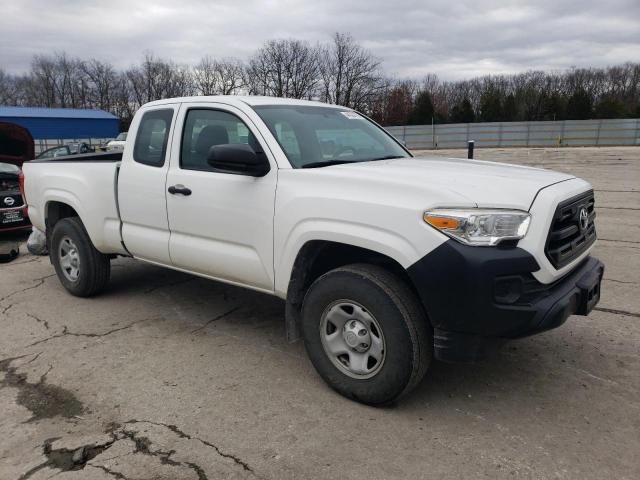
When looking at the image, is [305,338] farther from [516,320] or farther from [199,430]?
[516,320]

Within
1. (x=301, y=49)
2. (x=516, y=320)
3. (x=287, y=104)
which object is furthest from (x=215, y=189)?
(x=301, y=49)

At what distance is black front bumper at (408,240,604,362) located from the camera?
2652 millimetres

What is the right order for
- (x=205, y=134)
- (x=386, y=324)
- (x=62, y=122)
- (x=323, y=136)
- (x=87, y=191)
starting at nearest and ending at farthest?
(x=386, y=324) → (x=323, y=136) → (x=205, y=134) → (x=87, y=191) → (x=62, y=122)

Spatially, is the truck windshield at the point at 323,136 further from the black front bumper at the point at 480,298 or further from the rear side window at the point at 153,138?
the black front bumper at the point at 480,298

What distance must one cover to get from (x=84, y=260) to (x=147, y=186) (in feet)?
4.48

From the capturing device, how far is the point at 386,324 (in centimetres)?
296

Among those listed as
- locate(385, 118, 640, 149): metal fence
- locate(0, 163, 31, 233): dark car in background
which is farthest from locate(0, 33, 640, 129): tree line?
locate(0, 163, 31, 233): dark car in background

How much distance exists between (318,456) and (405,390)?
64 centimetres

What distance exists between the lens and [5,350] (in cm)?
421

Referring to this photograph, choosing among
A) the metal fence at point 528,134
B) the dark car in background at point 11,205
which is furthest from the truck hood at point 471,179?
the metal fence at point 528,134

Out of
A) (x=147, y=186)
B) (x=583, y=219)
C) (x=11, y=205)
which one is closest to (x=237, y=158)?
(x=147, y=186)

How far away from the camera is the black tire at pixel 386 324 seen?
2.92 meters

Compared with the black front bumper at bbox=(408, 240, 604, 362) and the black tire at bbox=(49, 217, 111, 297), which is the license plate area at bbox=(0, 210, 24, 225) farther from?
the black front bumper at bbox=(408, 240, 604, 362)

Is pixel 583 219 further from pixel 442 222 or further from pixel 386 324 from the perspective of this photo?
pixel 386 324
